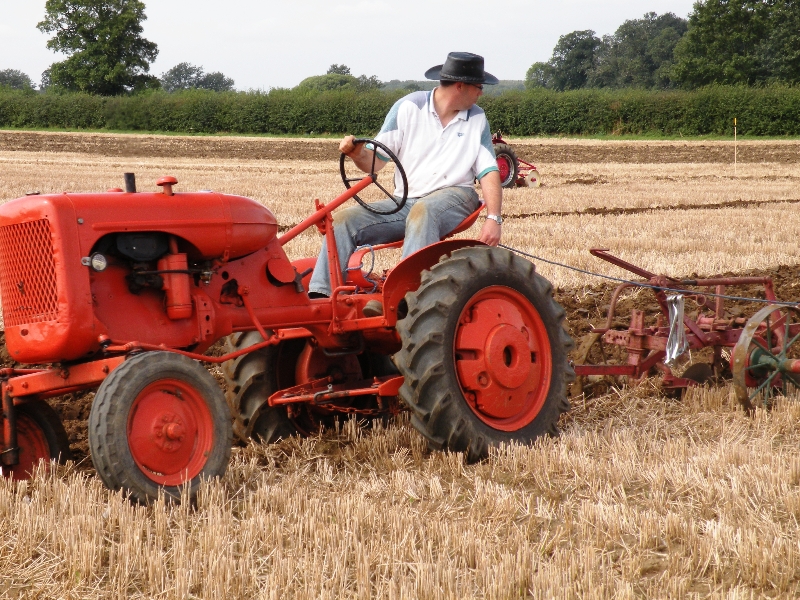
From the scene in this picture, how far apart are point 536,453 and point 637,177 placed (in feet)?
62.6

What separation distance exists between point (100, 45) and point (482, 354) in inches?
2585

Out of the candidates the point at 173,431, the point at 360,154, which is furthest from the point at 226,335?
the point at 360,154

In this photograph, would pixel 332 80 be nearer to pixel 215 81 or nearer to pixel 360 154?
pixel 215 81

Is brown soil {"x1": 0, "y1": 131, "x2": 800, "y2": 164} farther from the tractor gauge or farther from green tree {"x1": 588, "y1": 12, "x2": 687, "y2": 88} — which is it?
green tree {"x1": 588, "y1": 12, "x2": 687, "y2": 88}

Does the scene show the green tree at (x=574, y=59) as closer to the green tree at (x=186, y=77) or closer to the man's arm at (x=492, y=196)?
the green tree at (x=186, y=77)

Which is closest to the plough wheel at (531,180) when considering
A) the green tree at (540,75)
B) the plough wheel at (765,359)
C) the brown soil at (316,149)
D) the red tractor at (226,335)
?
the brown soil at (316,149)

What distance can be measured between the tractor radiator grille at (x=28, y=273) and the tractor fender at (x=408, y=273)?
150 cm

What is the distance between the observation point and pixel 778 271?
942 cm

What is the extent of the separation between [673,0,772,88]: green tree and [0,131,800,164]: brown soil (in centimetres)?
2319

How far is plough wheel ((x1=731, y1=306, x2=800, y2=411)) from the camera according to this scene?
5121 millimetres

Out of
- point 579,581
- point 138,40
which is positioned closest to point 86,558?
point 579,581

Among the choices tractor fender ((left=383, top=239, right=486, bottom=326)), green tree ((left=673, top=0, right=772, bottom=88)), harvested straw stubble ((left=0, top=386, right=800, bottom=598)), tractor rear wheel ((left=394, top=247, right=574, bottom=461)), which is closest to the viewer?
harvested straw stubble ((left=0, top=386, right=800, bottom=598))

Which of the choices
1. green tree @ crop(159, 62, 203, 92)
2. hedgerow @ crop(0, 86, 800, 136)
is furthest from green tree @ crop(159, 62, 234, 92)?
hedgerow @ crop(0, 86, 800, 136)

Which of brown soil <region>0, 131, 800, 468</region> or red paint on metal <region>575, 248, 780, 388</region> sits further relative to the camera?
brown soil <region>0, 131, 800, 468</region>
